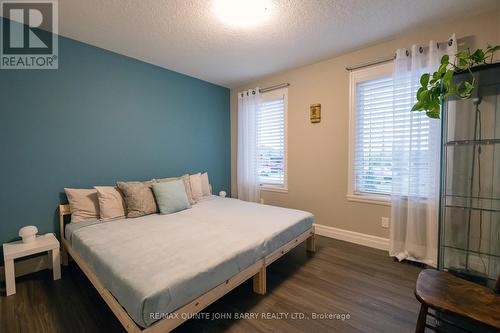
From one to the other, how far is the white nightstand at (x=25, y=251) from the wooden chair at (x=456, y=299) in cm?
305

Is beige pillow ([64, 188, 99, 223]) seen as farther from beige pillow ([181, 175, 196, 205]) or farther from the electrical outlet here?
the electrical outlet

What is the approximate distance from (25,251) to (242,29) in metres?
3.02

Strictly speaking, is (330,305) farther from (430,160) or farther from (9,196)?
(9,196)

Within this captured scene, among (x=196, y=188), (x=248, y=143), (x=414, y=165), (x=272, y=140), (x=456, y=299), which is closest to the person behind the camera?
(x=456, y=299)

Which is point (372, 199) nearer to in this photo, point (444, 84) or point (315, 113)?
point (315, 113)

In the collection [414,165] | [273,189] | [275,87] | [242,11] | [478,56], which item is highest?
[242,11]

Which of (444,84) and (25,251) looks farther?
(25,251)

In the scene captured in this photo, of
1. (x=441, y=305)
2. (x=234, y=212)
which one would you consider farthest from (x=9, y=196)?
(x=441, y=305)

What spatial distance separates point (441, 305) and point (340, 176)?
6.73 ft

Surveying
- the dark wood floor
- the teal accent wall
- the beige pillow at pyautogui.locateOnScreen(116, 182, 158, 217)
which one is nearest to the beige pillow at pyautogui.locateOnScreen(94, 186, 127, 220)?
the beige pillow at pyautogui.locateOnScreen(116, 182, 158, 217)

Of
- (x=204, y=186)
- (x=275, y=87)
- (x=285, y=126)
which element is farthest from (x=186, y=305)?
(x=275, y=87)

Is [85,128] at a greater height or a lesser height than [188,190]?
greater

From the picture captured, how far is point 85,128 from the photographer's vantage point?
2684 mm

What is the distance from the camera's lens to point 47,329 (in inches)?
Result: 61.9
